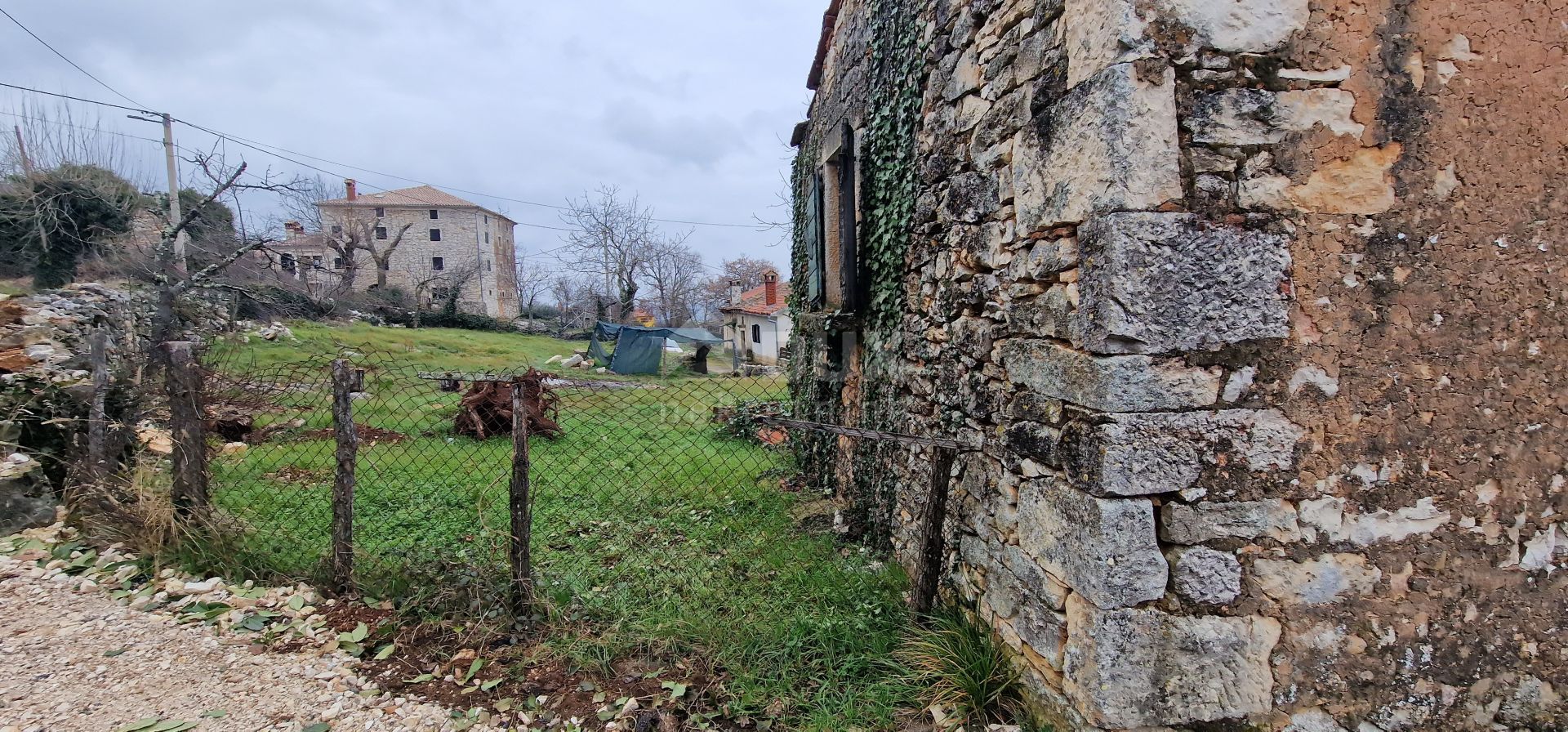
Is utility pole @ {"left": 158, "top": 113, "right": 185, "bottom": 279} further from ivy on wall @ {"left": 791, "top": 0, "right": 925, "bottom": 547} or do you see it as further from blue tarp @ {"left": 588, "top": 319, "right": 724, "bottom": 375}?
ivy on wall @ {"left": 791, "top": 0, "right": 925, "bottom": 547}

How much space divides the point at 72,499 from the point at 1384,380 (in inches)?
252

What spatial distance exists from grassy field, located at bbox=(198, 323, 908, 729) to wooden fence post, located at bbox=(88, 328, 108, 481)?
58cm

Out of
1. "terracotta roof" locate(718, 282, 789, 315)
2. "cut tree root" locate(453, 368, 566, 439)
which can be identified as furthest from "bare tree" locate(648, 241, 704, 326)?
"cut tree root" locate(453, 368, 566, 439)

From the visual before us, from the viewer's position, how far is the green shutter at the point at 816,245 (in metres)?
5.28

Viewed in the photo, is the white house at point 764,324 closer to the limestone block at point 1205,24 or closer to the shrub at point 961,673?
the shrub at point 961,673

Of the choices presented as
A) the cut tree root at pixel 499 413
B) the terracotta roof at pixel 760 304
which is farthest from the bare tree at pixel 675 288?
the cut tree root at pixel 499 413

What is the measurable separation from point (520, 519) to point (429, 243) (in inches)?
1699

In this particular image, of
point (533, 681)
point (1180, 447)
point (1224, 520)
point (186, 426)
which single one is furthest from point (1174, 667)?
point (186, 426)

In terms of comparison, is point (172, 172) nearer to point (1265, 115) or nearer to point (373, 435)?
point (373, 435)

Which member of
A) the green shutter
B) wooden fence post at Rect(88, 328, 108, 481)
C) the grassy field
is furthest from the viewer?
the green shutter

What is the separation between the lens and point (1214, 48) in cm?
182

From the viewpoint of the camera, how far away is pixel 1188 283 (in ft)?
5.96

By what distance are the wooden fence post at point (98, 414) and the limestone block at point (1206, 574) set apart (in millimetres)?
5613

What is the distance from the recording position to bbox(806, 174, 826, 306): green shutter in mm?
5277
